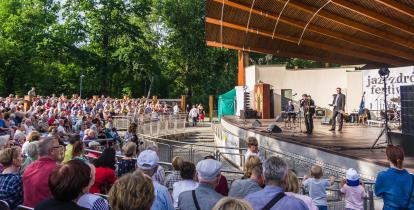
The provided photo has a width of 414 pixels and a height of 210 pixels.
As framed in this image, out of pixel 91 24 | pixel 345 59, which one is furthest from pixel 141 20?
pixel 345 59

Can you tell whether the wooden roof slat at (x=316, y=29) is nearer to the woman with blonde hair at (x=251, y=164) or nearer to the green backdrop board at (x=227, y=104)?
the woman with blonde hair at (x=251, y=164)

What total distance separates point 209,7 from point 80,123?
8651mm

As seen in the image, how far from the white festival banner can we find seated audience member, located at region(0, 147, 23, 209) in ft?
65.5

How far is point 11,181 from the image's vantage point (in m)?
4.50

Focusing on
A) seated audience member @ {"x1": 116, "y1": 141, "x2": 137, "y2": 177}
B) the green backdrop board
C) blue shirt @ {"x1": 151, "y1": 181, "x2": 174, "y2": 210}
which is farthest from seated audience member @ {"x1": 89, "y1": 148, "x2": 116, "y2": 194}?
the green backdrop board

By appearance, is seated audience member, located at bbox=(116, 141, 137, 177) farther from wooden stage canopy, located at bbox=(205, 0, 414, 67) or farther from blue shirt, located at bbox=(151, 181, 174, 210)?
wooden stage canopy, located at bbox=(205, 0, 414, 67)

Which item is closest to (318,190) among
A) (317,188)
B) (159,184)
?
(317,188)

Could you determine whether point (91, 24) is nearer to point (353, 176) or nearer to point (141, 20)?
point (141, 20)

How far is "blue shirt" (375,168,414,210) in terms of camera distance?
14.4 feet

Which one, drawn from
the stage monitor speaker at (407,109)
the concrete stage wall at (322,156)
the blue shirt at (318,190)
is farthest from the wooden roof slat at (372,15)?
the blue shirt at (318,190)

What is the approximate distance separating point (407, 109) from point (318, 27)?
10.1 meters

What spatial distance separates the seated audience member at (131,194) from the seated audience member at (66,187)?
250 mm

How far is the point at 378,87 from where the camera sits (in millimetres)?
24281

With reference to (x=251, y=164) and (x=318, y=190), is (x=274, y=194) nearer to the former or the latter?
(x=251, y=164)
